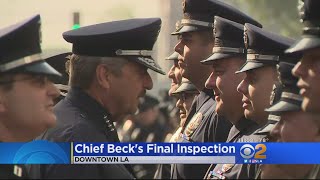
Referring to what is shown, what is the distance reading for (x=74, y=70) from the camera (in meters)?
4.36

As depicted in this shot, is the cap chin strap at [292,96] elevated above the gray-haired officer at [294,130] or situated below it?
above

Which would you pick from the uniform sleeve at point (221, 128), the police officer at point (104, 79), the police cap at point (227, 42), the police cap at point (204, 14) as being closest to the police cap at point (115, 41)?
the police officer at point (104, 79)

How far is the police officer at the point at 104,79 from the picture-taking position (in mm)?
4207

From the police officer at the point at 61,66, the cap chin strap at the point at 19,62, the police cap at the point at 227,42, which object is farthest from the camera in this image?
the police officer at the point at 61,66

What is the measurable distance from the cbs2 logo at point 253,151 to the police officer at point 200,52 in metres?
1.21

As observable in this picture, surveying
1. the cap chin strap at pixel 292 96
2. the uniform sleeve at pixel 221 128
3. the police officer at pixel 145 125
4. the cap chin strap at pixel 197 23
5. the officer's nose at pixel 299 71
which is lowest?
the police officer at pixel 145 125

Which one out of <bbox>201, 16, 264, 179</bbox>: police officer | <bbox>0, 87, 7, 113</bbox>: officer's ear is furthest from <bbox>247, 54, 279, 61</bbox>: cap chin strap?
<bbox>0, 87, 7, 113</bbox>: officer's ear

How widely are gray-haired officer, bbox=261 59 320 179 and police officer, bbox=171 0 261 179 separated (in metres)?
1.89

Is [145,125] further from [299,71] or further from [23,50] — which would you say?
[299,71]

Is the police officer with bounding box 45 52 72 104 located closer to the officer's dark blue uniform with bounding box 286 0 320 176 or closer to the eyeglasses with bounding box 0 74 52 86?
the eyeglasses with bounding box 0 74 52 86

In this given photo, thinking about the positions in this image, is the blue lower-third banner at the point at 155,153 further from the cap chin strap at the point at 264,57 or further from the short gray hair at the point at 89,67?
the cap chin strap at the point at 264,57

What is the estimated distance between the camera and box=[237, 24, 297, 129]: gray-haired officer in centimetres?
456

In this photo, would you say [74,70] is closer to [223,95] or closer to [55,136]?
[55,136]

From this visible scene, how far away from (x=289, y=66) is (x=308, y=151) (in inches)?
17.2
